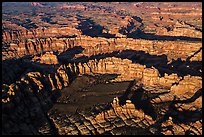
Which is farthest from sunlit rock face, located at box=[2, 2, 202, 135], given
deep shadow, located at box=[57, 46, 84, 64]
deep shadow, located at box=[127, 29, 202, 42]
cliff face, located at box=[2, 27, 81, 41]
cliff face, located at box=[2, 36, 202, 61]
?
cliff face, located at box=[2, 27, 81, 41]

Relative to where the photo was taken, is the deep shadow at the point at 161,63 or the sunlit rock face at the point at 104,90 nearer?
the sunlit rock face at the point at 104,90

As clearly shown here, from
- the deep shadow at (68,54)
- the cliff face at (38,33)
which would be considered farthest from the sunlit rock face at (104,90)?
the cliff face at (38,33)

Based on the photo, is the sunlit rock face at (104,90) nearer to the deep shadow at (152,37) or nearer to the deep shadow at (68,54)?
the deep shadow at (68,54)

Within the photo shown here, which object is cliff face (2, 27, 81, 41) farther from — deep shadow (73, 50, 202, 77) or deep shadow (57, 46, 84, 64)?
deep shadow (73, 50, 202, 77)

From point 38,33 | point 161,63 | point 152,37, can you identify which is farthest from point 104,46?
point 38,33

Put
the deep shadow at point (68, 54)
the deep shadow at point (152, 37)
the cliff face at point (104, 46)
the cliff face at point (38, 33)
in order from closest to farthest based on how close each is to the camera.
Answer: the deep shadow at point (68, 54)
the cliff face at point (104, 46)
the deep shadow at point (152, 37)
the cliff face at point (38, 33)

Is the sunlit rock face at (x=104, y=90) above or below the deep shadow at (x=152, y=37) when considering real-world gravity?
above

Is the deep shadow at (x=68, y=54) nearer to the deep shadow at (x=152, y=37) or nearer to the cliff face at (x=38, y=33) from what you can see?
the cliff face at (x=38, y=33)

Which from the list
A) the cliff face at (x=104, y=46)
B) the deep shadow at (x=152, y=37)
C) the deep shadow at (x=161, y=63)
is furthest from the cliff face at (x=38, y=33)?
the deep shadow at (x=161, y=63)

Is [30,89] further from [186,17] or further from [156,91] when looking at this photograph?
[186,17]

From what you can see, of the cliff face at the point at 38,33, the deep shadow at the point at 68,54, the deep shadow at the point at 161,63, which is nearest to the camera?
the deep shadow at the point at 161,63

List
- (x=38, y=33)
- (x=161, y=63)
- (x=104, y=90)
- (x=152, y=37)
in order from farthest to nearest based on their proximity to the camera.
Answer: (x=38, y=33) < (x=152, y=37) < (x=161, y=63) < (x=104, y=90)

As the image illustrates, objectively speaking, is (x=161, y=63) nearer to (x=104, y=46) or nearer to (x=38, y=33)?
(x=104, y=46)
